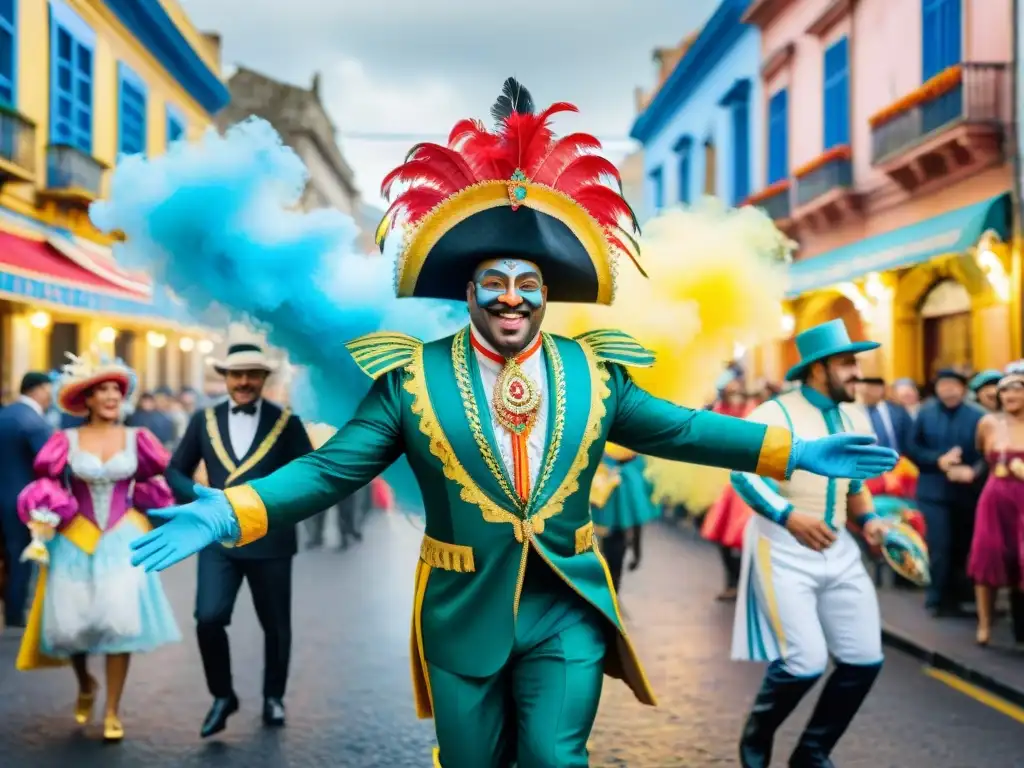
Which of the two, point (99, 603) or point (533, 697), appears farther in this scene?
point (99, 603)

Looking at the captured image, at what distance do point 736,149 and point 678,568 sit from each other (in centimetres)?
1609

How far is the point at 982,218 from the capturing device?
13.4 m

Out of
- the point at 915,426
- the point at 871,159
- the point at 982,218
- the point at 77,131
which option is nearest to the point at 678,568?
the point at 915,426

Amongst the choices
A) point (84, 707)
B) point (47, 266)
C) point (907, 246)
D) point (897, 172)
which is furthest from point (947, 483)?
point (47, 266)

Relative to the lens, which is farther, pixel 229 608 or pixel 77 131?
pixel 77 131

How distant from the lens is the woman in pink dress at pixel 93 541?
6.15 m

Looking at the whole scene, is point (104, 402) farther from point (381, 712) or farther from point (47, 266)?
point (47, 266)

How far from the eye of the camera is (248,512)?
3.37 meters

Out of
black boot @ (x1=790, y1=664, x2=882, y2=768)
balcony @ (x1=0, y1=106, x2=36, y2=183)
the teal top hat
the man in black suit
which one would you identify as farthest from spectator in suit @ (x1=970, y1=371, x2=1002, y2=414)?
balcony @ (x1=0, y1=106, x2=36, y2=183)

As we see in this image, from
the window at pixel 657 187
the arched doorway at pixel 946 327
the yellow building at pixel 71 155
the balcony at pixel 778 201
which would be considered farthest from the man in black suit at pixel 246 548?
the window at pixel 657 187

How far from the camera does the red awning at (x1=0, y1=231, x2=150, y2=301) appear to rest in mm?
14016

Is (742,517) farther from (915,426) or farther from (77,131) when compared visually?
(77,131)

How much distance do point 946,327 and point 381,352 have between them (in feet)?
46.5

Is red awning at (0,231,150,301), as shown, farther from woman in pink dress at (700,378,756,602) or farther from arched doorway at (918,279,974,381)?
arched doorway at (918,279,974,381)
